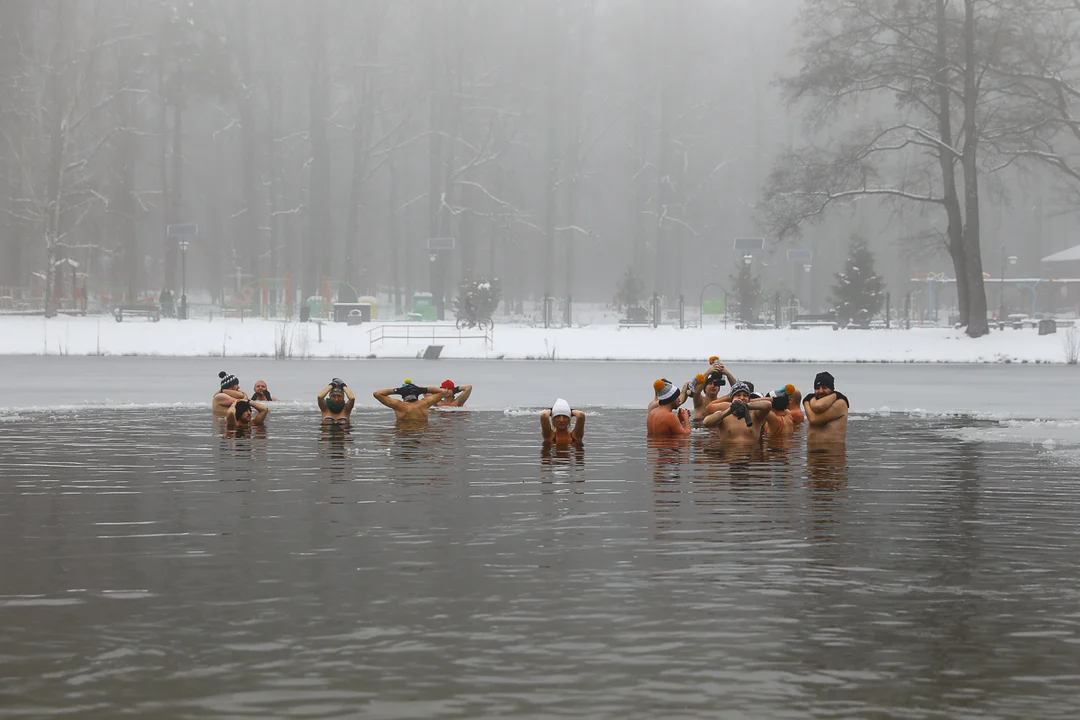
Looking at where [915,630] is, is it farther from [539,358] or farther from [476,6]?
[476,6]

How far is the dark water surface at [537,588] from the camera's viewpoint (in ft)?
23.4

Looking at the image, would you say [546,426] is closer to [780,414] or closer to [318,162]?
[780,414]

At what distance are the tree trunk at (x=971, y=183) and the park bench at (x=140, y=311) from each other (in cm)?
2949

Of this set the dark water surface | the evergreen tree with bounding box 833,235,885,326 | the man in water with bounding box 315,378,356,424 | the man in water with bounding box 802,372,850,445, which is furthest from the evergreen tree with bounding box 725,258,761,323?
the dark water surface

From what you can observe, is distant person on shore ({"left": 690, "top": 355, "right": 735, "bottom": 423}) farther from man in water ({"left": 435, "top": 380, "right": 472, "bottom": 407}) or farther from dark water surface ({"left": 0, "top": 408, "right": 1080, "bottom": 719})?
dark water surface ({"left": 0, "top": 408, "right": 1080, "bottom": 719})

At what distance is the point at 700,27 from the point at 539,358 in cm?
Result: 3256

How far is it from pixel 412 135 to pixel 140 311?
29.1 m

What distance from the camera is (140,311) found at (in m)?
58.1

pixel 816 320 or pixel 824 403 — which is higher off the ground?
pixel 816 320

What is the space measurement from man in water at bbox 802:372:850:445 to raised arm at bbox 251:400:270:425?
26.5 feet

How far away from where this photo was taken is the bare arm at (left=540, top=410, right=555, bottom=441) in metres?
19.3

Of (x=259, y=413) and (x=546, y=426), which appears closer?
(x=546, y=426)

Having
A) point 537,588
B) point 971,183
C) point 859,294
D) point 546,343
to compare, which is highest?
point 971,183

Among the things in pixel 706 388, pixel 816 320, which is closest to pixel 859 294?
pixel 816 320
